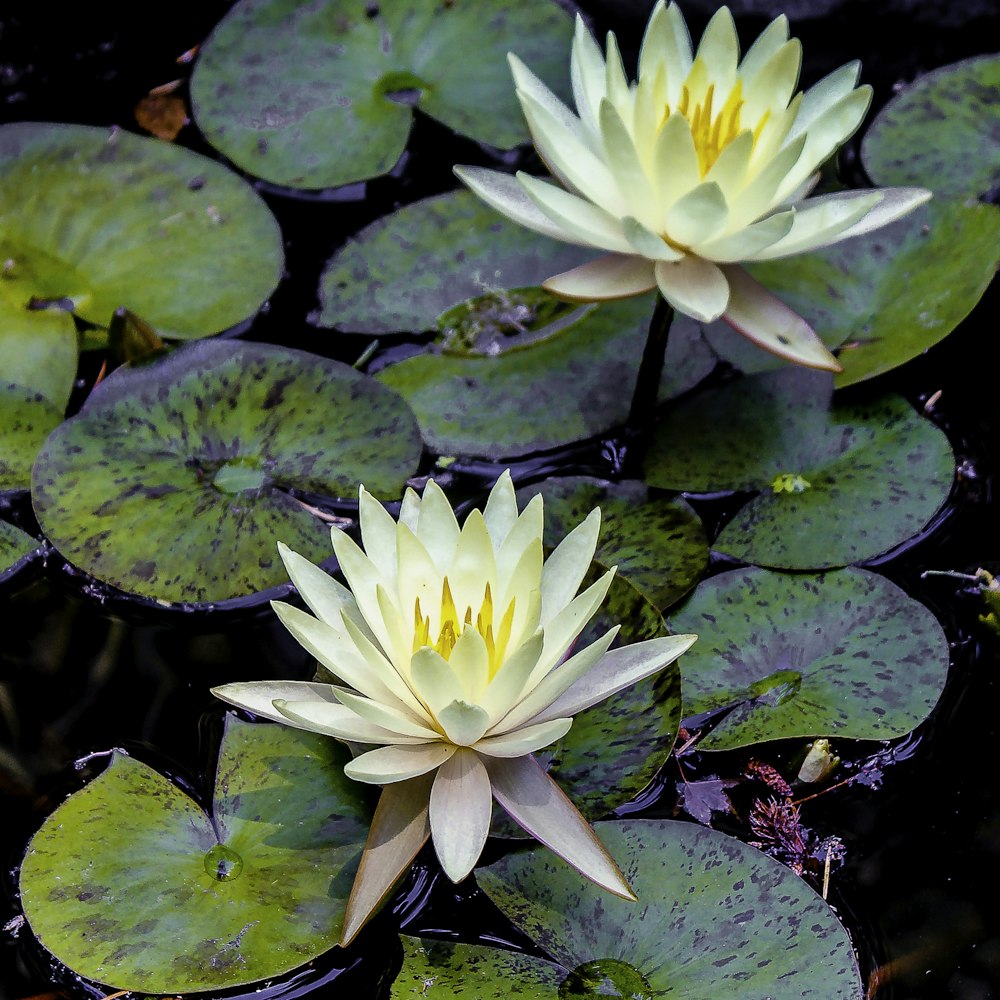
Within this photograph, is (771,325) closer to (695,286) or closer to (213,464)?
(695,286)

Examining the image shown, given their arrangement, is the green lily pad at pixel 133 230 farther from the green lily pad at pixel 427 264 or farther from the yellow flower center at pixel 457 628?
the yellow flower center at pixel 457 628

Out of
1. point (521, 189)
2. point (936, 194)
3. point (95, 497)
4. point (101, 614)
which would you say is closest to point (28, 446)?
point (95, 497)

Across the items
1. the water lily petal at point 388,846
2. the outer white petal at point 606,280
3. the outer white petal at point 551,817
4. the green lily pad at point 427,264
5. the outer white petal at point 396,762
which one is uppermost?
the outer white petal at point 606,280

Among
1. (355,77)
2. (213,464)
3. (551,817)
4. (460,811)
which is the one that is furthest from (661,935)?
(355,77)

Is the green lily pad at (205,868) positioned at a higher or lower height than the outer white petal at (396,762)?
lower

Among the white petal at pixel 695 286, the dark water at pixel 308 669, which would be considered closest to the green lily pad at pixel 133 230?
the dark water at pixel 308 669

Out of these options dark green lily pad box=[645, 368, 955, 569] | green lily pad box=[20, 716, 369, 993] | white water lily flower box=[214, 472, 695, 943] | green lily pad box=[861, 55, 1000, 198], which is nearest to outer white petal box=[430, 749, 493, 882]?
white water lily flower box=[214, 472, 695, 943]

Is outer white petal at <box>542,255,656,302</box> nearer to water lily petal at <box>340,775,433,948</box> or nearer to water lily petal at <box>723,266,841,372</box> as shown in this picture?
water lily petal at <box>723,266,841,372</box>
